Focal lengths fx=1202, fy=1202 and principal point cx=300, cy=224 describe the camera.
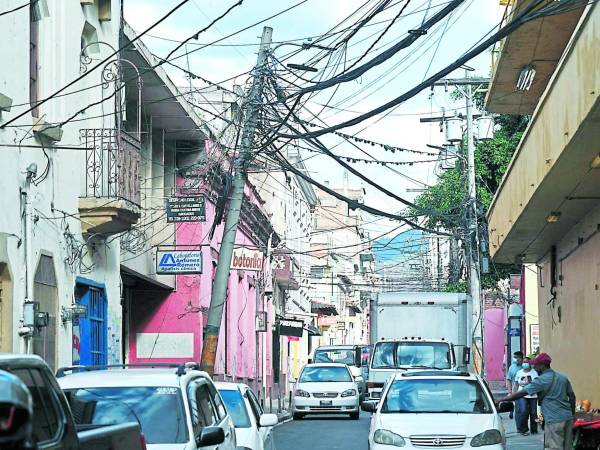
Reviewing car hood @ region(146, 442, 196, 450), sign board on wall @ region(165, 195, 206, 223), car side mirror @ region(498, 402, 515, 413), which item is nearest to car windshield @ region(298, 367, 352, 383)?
sign board on wall @ region(165, 195, 206, 223)

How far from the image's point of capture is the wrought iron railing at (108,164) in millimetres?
20578

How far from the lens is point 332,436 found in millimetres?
27125

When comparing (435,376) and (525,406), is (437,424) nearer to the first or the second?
(435,376)

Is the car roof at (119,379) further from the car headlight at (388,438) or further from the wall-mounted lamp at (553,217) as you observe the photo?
the wall-mounted lamp at (553,217)

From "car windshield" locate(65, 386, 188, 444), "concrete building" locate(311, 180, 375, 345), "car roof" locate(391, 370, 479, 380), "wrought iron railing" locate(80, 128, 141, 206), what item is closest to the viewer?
"car windshield" locate(65, 386, 188, 444)

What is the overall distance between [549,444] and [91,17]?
11.4 meters

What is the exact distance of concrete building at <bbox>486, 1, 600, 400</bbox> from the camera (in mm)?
13289

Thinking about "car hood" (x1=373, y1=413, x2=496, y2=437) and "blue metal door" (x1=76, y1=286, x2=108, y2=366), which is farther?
"blue metal door" (x1=76, y1=286, x2=108, y2=366)

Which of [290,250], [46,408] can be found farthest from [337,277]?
[46,408]

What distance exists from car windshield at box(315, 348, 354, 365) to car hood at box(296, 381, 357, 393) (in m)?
15.5

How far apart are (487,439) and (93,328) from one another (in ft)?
33.0

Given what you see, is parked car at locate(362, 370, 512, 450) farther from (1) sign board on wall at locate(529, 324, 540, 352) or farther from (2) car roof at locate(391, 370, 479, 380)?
(1) sign board on wall at locate(529, 324, 540, 352)

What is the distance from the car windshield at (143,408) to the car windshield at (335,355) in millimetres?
41585

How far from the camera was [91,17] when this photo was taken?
70.8 feet
